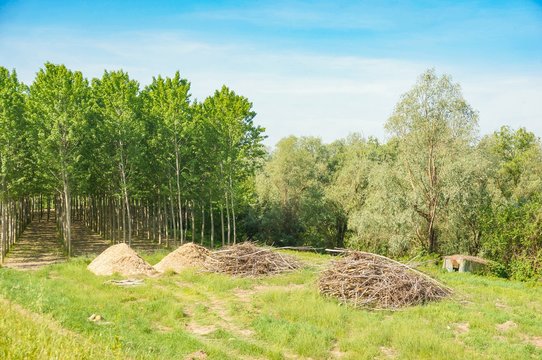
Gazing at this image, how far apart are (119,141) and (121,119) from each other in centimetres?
243

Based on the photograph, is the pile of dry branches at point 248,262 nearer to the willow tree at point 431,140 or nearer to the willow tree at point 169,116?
the willow tree at point 431,140

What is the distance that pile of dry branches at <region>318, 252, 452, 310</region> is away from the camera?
1823 centimetres

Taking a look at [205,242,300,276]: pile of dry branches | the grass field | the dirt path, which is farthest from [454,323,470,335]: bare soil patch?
the dirt path

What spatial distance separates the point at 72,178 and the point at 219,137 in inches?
541

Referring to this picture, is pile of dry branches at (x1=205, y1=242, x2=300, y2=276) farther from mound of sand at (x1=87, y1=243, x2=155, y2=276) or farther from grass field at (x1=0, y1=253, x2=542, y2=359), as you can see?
mound of sand at (x1=87, y1=243, x2=155, y2=276)

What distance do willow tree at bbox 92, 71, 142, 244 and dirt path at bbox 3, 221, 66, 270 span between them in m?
7.85

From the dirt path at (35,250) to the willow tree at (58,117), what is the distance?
4420 mm

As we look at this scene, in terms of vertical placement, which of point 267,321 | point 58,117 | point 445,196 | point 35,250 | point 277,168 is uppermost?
point 58,117

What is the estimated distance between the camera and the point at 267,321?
15.8 metres

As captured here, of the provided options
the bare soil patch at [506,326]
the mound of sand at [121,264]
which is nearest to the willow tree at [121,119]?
the mound of sand at [121,264]

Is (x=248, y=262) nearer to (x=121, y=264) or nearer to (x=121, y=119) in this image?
(x=121, y=264)

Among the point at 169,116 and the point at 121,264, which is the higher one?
the point at 169,116

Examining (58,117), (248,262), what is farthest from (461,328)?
(58,117)

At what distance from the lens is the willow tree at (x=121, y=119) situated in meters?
38.6
